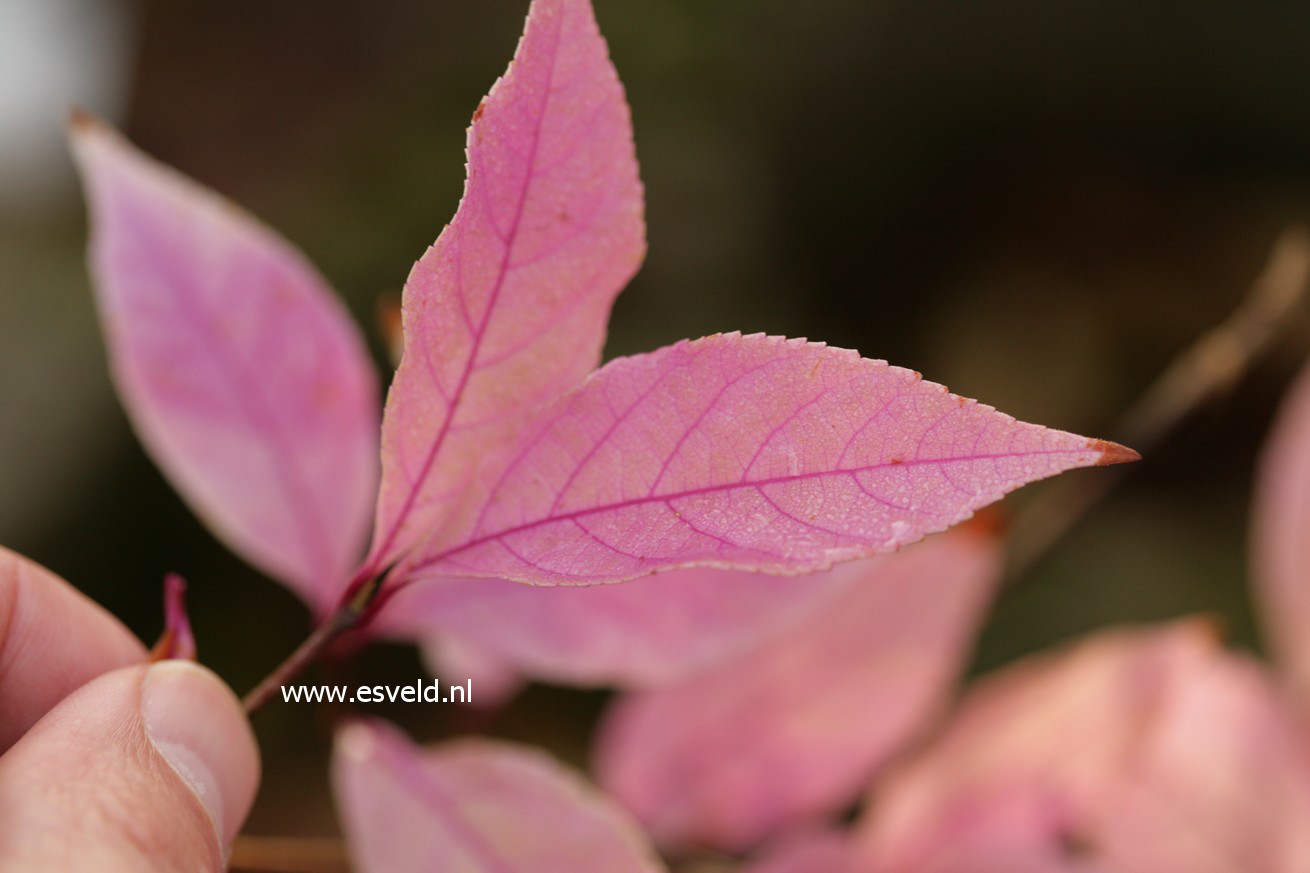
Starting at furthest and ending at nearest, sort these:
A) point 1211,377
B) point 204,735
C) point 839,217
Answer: point 839,217 < point 1211,377 < point 204,735

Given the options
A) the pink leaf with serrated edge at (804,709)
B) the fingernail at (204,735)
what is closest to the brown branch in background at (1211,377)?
the pink leaf with serrated edge at (804,709)

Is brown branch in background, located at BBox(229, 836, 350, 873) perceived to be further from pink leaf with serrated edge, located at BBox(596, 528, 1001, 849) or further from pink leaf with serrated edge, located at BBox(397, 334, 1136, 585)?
pink leaf with serrated edge, located at BBox(397, 334, 1136, 585)

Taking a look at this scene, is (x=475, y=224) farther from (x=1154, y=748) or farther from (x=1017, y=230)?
(x=1017, y=230)

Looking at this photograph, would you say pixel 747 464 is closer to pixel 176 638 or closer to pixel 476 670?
pixel 176 638

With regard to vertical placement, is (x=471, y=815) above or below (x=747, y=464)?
below

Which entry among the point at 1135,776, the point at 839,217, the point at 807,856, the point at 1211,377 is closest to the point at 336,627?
the point at 807,856

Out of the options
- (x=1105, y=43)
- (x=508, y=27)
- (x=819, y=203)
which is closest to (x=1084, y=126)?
(x=1105, y=43)

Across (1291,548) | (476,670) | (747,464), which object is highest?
(747,464)
